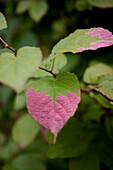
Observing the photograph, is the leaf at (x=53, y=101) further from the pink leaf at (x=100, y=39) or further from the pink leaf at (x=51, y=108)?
the pink leaf at (x=100, y=39)

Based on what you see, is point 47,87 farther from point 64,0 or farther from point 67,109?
point 64,0

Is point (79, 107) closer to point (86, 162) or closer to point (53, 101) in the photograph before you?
point (86, 162)

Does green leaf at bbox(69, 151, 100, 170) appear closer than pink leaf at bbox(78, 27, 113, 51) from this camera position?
No

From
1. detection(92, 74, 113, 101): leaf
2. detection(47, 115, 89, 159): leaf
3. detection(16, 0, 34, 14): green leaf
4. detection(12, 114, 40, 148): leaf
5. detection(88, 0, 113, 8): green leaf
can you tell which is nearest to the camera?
detection(92, 74, 113, 101): leaf

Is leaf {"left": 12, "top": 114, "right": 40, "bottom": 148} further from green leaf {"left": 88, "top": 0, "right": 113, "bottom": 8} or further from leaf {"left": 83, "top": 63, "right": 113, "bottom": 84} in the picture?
green leaf {"left": 88, "top": 0, "right": 113, "bottom": 8}

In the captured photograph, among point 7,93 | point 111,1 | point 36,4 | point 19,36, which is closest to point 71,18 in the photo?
point 36,4

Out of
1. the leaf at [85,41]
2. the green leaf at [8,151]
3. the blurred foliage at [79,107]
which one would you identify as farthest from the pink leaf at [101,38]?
the green leaf at [8,151]

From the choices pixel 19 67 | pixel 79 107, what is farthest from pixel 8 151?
pixel 19 67

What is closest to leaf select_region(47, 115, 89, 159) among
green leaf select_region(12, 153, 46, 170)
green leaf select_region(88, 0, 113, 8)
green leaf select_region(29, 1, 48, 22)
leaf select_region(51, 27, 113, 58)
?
green leaf select_region(12, 153, 46, 170)
